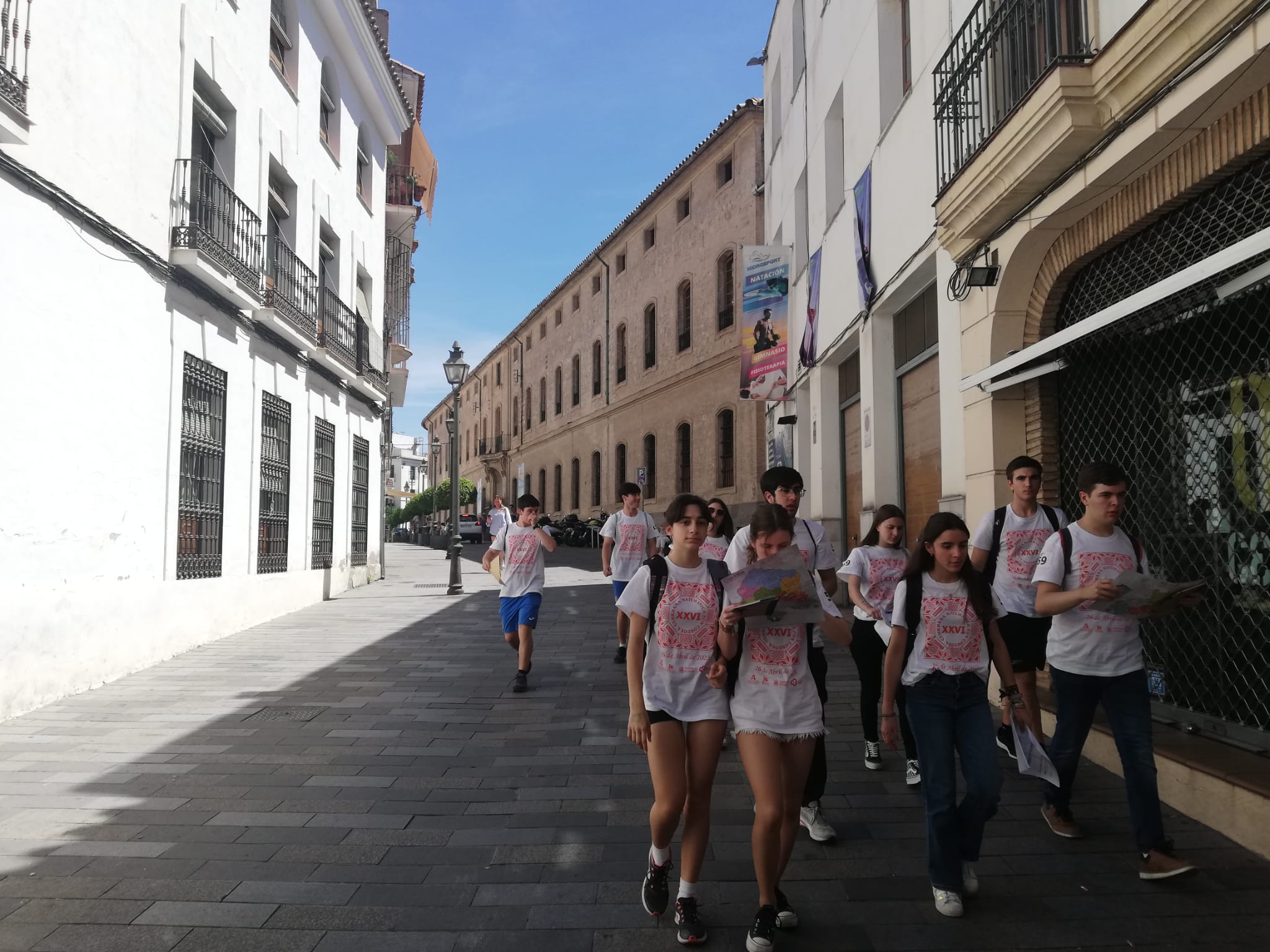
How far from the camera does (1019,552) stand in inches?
200

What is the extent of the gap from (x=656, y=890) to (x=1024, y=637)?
2.78 metres

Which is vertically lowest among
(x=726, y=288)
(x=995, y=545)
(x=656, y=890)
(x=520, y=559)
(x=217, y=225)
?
(x=656, y=890)

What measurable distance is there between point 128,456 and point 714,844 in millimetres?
6967

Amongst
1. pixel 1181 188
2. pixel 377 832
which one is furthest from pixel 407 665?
pixel 1181 188

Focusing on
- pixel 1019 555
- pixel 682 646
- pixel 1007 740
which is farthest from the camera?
pixel 1007 740

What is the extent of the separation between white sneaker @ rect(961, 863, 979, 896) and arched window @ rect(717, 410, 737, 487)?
22511 mm

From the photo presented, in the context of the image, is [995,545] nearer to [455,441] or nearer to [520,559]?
[520,559]

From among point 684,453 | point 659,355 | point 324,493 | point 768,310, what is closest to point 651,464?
point 684,453

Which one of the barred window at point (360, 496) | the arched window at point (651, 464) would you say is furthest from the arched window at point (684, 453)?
the barred window at point (360, 496)

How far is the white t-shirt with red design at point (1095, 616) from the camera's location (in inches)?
157

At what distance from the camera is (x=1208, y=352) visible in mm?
5160

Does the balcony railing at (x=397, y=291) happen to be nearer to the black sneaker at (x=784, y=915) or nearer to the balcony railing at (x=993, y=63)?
the balcony railing at (x=993, y=63)

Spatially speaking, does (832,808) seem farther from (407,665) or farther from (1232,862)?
(407,665)

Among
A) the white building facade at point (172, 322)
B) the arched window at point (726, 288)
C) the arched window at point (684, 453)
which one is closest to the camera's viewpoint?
the white building facade at point (172, 322)
